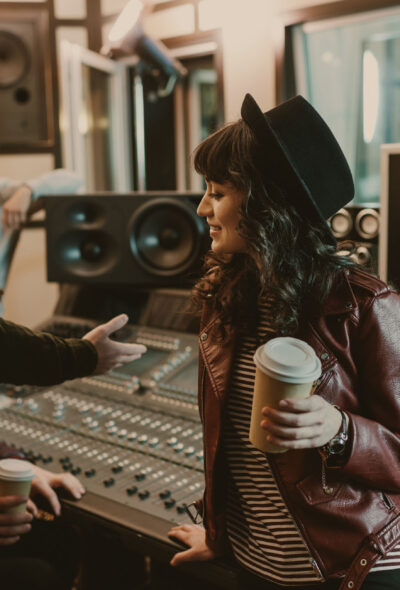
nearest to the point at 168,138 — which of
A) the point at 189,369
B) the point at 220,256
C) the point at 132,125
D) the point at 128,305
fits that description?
the point at 132,125

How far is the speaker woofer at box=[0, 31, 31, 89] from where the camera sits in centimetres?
368

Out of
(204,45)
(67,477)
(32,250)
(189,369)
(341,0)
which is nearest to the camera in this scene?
(67,477)

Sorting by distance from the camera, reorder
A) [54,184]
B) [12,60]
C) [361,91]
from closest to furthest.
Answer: [54,184] → [361,91] → [12,60]

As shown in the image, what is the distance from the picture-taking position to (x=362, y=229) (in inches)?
70.1

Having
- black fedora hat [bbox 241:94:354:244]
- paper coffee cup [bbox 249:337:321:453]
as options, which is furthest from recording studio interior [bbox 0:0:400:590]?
black fedora hat [bbox 241:94:354:244]

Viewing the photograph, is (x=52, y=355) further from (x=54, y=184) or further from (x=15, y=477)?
(x=54, y=184)

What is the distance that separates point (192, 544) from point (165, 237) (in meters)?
1.20

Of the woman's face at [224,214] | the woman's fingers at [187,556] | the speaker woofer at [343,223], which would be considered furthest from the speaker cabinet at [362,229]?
the woman's fingers at [187,556]

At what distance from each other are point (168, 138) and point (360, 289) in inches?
118

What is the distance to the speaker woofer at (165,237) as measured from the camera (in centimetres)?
208

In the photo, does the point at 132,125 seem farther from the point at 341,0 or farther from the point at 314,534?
the point at 314,534

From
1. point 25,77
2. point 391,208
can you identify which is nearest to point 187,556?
point 391,208

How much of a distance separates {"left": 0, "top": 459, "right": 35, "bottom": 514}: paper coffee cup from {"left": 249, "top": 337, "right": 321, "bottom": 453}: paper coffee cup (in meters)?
0.50

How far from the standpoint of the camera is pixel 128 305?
7.29 ft
